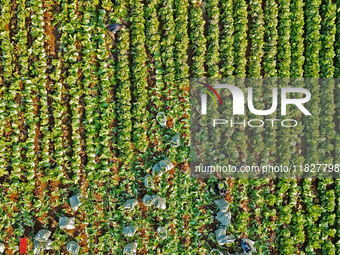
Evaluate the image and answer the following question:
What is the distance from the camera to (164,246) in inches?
106

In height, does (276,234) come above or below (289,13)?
below

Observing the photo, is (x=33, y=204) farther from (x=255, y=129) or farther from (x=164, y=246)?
(x=255, y=129)

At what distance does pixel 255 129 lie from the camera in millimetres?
2795

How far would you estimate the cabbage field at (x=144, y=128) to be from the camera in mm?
2703

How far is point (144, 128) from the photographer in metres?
2.76

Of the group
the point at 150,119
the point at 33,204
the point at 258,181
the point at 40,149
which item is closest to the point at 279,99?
the point at 258,181

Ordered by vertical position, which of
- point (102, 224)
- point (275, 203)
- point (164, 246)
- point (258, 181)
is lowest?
point (164, 246)

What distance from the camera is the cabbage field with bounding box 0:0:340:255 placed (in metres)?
2.70

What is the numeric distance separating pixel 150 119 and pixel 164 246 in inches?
55.7

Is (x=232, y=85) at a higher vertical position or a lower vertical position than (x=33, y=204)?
higher

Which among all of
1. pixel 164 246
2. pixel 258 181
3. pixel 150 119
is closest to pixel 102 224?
pixel 164 246

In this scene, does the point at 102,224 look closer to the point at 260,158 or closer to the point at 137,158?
the point at 137,158

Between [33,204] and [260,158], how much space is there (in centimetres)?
260

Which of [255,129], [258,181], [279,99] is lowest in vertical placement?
[258,181]
